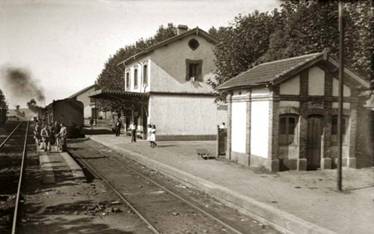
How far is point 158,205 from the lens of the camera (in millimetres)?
10875

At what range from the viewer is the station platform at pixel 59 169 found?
14511 millimetres

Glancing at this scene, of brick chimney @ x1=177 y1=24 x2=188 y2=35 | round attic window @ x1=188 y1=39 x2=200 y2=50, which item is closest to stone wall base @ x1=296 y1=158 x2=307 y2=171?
round attic window @ x1=188 y1=39 x2=200 y2=50

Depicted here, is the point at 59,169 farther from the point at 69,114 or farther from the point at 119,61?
the point at 119,61

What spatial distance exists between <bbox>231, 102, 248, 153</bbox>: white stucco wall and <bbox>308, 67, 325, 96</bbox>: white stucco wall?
9.06ft

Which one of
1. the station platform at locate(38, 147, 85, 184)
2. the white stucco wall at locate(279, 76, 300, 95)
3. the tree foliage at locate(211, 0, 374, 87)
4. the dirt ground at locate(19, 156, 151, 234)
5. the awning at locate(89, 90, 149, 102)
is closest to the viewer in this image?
the dirt ground at locate(19, 156, 151, 234)

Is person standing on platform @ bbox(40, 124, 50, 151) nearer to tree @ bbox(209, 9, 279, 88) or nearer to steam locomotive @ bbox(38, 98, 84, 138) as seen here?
steam locomotive @ bbox(38, 98, 84, 138)

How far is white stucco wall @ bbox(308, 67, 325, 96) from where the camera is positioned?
16.2 m

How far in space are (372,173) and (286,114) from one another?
4.01 m

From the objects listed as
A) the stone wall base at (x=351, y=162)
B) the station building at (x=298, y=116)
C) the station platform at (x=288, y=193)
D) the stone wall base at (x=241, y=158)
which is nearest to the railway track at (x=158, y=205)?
the station platform at (x=288, y=193)

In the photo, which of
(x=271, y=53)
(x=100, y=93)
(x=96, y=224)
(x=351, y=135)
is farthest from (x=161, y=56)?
(x=96, y=224)

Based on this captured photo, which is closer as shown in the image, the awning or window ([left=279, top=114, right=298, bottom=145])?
window ([left=279, top=114, right=298, bottom=145])

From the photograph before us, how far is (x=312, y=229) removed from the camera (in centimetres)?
794

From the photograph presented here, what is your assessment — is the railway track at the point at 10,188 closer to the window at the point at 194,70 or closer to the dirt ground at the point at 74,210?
the dirt ground at the point at 74,210

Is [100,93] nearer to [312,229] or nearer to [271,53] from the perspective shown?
[271,53]
